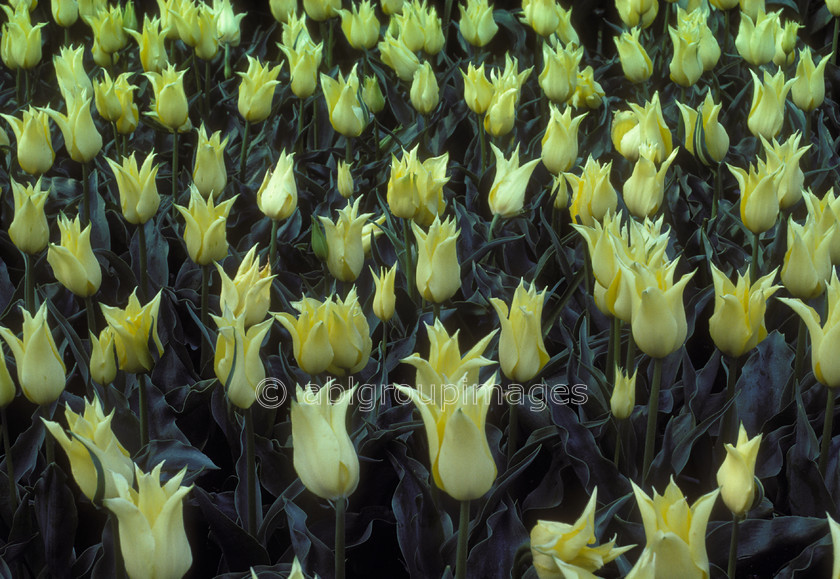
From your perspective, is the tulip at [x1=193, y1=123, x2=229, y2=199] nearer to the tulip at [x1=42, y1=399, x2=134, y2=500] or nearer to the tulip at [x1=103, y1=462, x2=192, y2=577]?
the tulip at [x1=42, y1=399, x2=134, y2=500]

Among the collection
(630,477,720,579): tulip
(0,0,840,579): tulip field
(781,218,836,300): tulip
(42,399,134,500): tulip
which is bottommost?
(0,0,840,579): tulip field

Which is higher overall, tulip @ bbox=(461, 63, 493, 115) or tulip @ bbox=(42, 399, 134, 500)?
tulip @ bbox=(42, 399, 134, 500)

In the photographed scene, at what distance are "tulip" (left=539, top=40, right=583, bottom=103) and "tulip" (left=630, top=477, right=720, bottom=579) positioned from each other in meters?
1.97

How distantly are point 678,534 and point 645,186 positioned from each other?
1.19 metres

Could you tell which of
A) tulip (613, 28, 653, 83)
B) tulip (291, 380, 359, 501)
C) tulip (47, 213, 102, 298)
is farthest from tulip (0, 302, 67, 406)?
tulip (613, 28, 653, 83)

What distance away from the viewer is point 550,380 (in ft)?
6.94

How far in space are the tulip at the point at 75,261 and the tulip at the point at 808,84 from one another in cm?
201

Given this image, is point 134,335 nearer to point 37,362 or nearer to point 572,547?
point 37,362

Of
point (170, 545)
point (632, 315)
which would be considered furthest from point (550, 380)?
point (170, 545)

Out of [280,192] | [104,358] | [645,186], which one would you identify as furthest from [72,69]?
[645,186]

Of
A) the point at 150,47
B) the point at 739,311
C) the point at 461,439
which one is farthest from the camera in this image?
the point at 150,47

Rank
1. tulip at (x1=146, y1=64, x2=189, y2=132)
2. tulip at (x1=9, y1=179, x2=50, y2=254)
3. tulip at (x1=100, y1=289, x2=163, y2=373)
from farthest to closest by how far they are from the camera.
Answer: tulip at (x1=146, y1=64, x2=189, y2=132)
tulip at (x1=9, y1=179, x2=50, y2=254)
tulip at (x1=100, y1=289, x2=163, y2=373)

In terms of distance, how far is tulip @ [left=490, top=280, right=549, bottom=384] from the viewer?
1.63 metres

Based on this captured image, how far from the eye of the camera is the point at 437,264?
1.93 m
